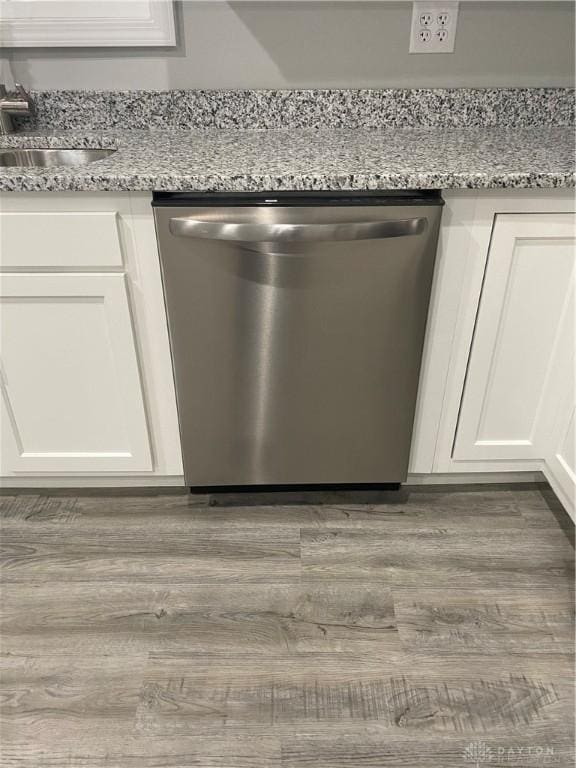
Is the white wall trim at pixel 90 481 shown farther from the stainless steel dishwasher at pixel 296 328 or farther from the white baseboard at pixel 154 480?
the stainless steel dishwasher at pixel 296 328

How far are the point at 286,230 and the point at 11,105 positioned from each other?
0.98m

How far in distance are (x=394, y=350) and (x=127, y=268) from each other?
0.66 m

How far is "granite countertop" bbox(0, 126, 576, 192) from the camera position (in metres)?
1.22

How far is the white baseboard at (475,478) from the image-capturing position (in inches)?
68.5

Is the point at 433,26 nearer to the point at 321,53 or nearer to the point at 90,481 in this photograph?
the point at 321,53

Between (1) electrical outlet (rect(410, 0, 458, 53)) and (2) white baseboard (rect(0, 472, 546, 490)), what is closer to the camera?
(1) electrical outlet (rect(410, 0, 458, 53))

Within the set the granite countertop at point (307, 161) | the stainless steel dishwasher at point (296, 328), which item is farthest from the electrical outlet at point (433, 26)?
the stainless steel dishwasher at point (296, 328)

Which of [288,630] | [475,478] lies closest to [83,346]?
[288,630]

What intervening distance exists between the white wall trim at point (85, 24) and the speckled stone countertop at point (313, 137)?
5.3 inches

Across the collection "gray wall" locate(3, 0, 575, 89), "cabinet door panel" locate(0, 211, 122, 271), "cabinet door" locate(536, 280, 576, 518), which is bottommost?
"cabinet door" locate(536, 280, 576, 518)

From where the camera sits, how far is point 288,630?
1.35 m

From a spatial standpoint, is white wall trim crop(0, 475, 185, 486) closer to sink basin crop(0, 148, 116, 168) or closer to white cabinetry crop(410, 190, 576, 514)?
white cabinetry crop(410, 190, 576, 514)

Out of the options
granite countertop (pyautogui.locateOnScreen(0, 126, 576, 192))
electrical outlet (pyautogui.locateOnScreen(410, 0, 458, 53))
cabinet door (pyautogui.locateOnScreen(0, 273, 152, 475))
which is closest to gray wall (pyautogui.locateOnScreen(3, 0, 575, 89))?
electrical outlet (pyautogui.locateOnScreen(410, 0, 458, 53))

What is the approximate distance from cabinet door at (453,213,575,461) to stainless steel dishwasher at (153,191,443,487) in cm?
16
